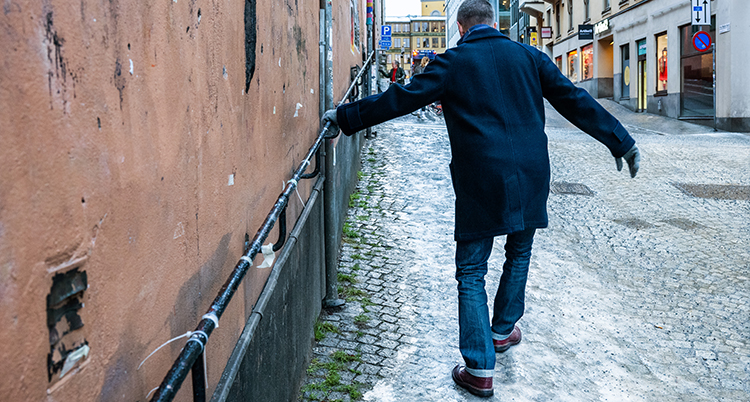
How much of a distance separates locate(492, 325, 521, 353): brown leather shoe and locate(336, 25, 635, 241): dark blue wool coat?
78cm

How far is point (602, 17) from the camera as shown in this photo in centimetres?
2528

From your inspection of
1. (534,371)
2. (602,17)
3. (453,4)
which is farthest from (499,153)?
(453,4)

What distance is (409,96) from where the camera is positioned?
3039 mm

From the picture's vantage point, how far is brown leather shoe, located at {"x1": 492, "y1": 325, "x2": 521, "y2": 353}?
11.7 feet

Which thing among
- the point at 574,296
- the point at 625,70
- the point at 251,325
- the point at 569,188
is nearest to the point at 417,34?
the point at 625,70

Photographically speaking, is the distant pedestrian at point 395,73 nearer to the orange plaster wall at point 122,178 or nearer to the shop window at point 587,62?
the shop window at point 587,62

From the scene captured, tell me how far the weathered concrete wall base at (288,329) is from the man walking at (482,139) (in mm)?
798

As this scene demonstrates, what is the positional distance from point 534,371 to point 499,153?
1231 mm

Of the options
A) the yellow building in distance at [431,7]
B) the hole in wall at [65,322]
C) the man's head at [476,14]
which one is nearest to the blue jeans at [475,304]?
the man's head at [476,14]

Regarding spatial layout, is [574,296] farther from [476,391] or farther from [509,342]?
[476,391]

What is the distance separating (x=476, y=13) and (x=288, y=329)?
6.15 feet

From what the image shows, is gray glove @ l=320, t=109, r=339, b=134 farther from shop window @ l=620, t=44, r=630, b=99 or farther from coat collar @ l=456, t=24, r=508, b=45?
shop window @ l=620, t=44, r=630, b=99

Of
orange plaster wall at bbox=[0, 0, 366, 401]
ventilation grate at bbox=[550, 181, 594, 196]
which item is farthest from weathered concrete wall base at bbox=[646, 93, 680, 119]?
orange plaster wall at bbox=[0, 0, 366, 401]

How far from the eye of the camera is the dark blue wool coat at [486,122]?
305cm
